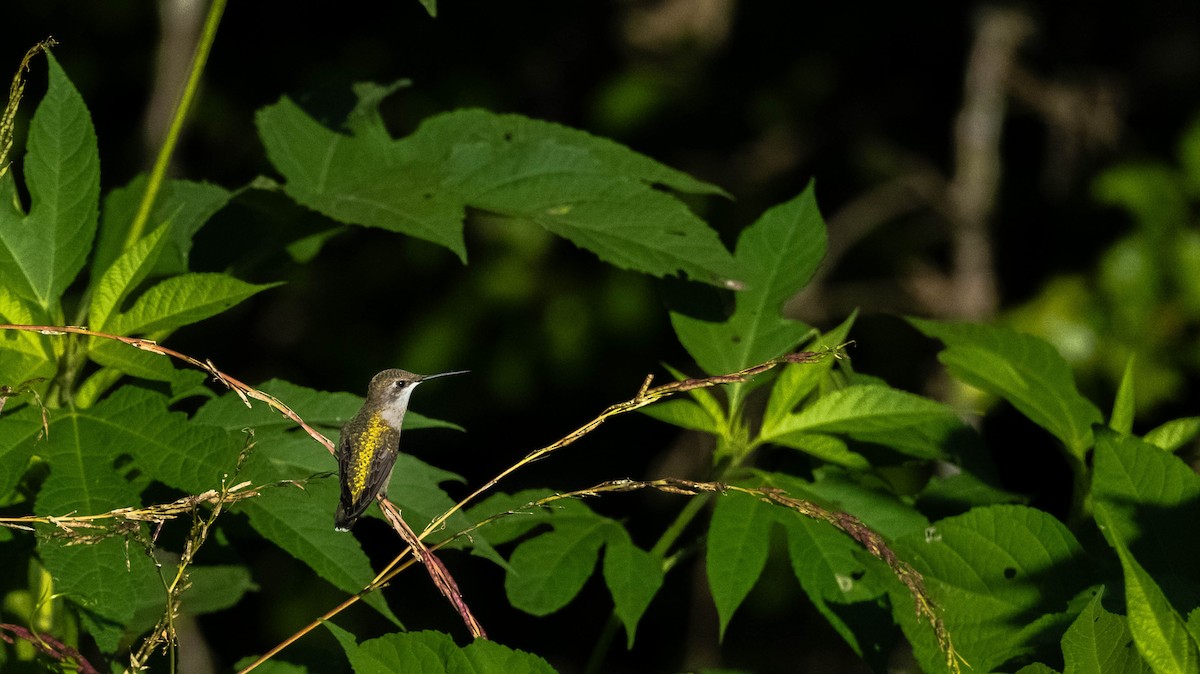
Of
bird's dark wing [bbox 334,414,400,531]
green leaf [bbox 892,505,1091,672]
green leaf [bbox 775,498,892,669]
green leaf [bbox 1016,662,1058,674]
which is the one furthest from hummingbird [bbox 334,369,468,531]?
green leaf [bbox 1016,662,1058,674]

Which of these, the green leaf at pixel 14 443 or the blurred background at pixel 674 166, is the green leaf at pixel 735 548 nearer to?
the green leaf at pixel 14 443

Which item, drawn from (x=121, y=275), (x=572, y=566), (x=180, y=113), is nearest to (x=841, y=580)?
(x=572, y=566)

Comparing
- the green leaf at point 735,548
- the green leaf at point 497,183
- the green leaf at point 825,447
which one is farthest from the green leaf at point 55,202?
the green leaf at point 825,447

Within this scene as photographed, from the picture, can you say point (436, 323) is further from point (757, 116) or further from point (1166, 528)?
point (1166, 528)

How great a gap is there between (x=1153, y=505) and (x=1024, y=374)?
475 mm

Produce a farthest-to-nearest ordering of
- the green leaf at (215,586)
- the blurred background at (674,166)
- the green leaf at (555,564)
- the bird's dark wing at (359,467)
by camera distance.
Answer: the blurred background at (674,166) < the green leaf at (215,586) < the green leaf at (555,564) < the bird's dark wing at (359,467)

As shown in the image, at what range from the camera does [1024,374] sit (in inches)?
85.3

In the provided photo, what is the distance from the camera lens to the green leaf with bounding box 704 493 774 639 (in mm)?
1854

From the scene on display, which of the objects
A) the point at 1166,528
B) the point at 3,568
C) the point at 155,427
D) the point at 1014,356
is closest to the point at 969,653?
the point at 1166,528

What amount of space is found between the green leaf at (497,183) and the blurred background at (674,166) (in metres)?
4.31

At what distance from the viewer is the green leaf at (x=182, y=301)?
1.77 m

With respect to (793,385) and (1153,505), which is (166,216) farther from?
(1153,505)

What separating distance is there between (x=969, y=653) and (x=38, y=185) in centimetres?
158

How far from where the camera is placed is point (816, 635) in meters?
8.34
